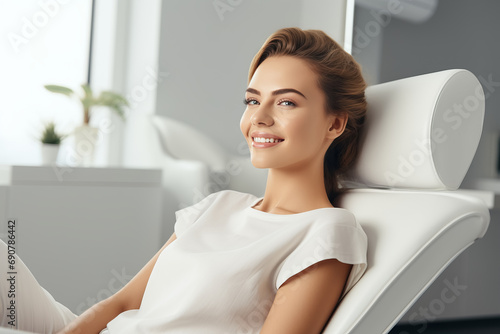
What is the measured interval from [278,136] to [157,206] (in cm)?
160

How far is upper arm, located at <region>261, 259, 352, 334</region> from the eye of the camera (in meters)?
0.86

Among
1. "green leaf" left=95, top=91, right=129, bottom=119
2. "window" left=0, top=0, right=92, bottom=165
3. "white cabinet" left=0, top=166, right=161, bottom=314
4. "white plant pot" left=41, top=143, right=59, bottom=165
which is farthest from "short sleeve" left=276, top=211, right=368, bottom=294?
"window" left=0, top=0, right=92, bottom=165

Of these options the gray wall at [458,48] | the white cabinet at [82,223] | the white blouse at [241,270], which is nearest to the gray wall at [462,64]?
the gray wall at [458,48]

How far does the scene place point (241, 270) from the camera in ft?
3.09

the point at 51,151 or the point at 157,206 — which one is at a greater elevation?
the point at 51,151

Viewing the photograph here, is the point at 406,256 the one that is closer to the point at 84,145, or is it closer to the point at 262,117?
the point at 262,117

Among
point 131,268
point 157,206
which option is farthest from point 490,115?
point 131,268

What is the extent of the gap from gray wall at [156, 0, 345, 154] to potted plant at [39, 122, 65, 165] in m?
0.57

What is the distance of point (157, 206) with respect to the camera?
256 centimetres

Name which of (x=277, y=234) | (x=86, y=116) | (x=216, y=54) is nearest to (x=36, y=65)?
(x=86, y=116)

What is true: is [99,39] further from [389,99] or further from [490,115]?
[389,99]

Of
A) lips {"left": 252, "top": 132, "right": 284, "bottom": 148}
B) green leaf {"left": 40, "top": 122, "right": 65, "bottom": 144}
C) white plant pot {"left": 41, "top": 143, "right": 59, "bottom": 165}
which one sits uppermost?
lips {"left": 252, "top": 132, "right": 284, "bottom": 148}

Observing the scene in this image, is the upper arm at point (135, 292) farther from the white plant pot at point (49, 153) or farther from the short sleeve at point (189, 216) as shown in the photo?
the white plant pot at point (49, 153)

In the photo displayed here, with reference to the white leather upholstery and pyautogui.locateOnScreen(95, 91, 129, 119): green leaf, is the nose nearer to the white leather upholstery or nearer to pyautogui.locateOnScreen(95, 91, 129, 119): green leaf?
the white leather upholstery
